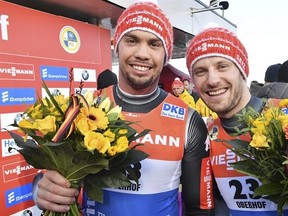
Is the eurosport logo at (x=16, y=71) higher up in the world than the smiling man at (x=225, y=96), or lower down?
higher up

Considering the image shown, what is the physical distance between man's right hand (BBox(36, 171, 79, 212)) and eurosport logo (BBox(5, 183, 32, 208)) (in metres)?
1.90

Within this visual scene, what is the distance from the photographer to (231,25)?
1076 cm

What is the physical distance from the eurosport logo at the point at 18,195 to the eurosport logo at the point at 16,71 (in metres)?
1.09

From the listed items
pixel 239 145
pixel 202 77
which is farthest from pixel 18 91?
pixel 239 145

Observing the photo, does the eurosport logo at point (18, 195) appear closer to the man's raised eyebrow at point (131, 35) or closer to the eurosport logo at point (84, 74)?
the eurosport logo at point (84, 74)

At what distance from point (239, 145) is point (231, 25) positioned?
1009 cm

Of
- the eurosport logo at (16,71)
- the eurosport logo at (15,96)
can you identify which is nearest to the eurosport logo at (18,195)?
the eurosport logo at (15,96)


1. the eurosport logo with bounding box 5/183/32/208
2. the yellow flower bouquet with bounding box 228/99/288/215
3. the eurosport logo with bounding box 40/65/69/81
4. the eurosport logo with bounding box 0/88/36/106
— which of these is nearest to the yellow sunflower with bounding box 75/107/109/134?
the yellow flower bouquet with bounding box 228/99/288/215

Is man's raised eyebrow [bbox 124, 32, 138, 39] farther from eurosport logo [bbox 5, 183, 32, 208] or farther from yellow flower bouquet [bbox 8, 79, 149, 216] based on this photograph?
eurosport logo [bbox 5, 183, 32, 208]

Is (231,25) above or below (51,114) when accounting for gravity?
above

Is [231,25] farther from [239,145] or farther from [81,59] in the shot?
[239,145]

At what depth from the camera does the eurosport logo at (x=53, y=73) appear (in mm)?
3432

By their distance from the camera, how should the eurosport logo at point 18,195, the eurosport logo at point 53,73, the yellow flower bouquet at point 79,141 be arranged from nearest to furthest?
the yellow flower bouquet at point 79,141 → the eurosport logo at point 18,195 → the eurosport logo at point 53,73

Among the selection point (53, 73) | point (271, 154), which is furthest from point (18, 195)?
point (271, 154)
